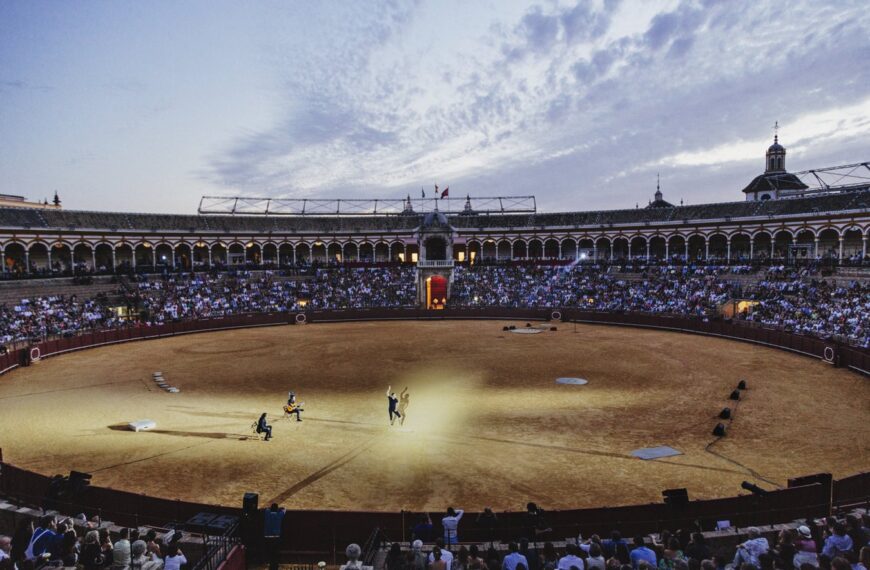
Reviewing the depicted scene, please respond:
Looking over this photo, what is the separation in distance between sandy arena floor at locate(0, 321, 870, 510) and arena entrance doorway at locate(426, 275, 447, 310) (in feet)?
102

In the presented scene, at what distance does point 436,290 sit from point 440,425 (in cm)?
4722

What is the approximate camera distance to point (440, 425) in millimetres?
18750

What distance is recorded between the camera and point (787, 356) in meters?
32.6

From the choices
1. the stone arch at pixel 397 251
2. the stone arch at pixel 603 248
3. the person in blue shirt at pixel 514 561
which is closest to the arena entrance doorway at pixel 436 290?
the stone arch at pixel 397 251

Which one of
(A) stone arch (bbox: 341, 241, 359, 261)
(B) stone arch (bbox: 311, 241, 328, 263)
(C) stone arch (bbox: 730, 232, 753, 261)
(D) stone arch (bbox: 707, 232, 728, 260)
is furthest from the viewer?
(A) stone arch (bbox: 341, 241, 359, 261)

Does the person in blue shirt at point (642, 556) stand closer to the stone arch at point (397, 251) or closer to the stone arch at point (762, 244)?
the stone arch at point (762, 244)

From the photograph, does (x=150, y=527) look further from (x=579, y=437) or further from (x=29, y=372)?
(x=29, y=372)

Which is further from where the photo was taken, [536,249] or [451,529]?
[536,249]

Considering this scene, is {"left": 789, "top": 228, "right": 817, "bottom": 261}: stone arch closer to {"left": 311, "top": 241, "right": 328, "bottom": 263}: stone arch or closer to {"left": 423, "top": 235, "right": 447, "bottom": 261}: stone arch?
{"left": 423, "top": 235, "right": 447, "bottom": 261}: stone arch

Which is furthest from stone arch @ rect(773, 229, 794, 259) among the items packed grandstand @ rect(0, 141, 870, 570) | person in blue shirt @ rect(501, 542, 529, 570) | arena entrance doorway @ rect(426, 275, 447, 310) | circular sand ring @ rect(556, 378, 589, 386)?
person in blue shirt @ rect(501, 542, 529, 570)

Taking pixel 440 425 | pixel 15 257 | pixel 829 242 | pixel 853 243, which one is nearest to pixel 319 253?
pixel 15 257

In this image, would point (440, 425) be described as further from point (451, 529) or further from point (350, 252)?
point (350, 252)

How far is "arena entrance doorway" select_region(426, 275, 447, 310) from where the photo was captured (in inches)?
2572

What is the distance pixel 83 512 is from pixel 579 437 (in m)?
13.9
